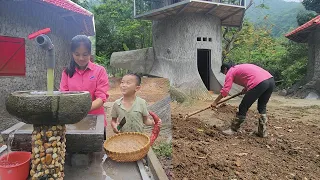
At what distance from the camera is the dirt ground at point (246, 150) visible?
346 cm

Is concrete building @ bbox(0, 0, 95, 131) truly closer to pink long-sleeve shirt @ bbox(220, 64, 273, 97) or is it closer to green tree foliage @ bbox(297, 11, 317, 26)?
pink long-sleeve shirt @ bbox(220, 64, 273, 97)

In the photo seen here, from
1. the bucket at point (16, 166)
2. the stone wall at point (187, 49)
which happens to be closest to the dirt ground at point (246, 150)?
the bucket at point (16, 166)

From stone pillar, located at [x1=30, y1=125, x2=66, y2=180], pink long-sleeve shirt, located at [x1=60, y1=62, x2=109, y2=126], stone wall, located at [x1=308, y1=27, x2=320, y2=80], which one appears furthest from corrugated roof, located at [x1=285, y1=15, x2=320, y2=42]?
stone pillar, located at [x1=30, y1=125, x2=66, y2=180]

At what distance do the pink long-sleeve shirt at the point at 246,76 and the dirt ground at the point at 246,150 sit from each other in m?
0.96

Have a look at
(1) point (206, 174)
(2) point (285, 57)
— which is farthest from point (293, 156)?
(2) point (285, 57)

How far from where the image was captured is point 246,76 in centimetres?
513

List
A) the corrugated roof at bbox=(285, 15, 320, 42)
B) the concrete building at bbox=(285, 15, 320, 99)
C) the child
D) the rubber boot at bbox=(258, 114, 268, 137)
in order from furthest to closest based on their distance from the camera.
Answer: the concrete building at bbox=(285, 15, 320, 99)
the corrugated roof at bbox=(285, 15, 320, 42)
the rubber boot at bbox=(258, 114, 268, 137)
the child

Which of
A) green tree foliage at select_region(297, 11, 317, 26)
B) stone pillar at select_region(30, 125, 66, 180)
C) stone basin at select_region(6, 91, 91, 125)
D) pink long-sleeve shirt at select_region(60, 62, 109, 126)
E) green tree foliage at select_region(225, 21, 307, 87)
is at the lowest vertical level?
stone pillar at select_region(30, 125, 66, 180)

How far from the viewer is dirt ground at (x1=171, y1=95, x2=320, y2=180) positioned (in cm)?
346

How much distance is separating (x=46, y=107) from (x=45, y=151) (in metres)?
0.30

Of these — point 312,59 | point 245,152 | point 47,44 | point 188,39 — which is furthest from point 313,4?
point 47,44

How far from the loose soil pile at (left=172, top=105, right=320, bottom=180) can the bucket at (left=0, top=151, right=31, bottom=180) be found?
1956 millimetres

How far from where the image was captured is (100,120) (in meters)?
2.30

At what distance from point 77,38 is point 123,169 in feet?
3.64
